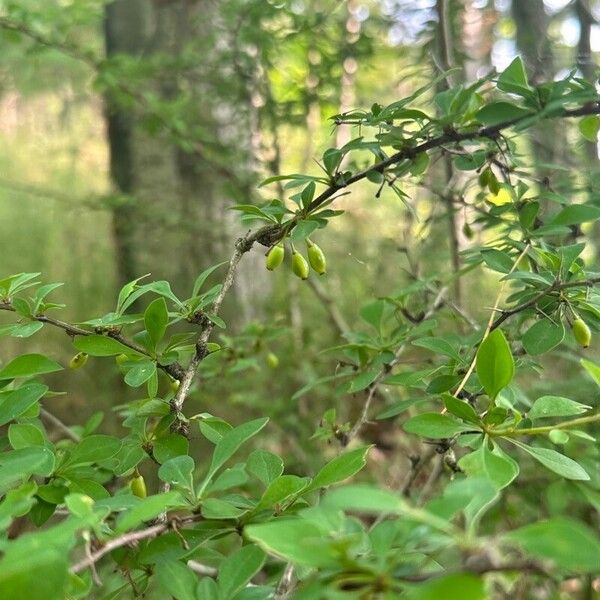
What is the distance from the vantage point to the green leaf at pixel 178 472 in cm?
37

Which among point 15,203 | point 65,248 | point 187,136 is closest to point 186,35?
point 187,136

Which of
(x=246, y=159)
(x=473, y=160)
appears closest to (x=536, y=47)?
(x=246, y=159)

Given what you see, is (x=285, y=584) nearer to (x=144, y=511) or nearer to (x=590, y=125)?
(x=144, y=511)

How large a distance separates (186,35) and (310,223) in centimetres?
137

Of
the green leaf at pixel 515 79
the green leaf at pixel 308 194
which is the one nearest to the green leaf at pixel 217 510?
the green leaf at pixel 308 194

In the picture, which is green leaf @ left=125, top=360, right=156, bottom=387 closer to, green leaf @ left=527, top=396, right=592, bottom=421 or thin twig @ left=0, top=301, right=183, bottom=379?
thin twig @ left=0, top=301, right=183, bottom=379

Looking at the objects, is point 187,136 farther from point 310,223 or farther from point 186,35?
point 310,223

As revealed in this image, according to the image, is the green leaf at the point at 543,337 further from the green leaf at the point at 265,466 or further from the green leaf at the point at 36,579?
the green leaf at the point at 36,579

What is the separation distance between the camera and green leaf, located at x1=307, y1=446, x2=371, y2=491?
36cm

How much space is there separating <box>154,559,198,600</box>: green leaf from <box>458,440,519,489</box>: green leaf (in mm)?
167

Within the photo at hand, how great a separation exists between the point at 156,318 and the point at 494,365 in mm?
233

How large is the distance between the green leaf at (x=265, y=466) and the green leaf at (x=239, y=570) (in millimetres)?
74

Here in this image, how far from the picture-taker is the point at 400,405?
0.49 meters

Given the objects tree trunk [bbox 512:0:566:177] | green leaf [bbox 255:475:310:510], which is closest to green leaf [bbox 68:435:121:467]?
green leaf [bbox 255:475:310:510]
